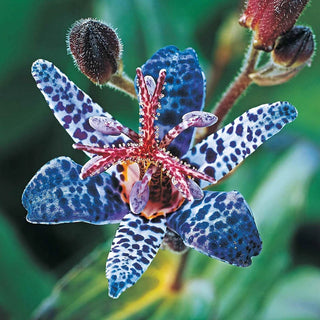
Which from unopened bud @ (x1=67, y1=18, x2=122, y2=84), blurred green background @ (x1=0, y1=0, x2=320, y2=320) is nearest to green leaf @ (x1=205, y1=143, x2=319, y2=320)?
blurred green background @ (x1=0, y1=0, x2=320, y2=320)

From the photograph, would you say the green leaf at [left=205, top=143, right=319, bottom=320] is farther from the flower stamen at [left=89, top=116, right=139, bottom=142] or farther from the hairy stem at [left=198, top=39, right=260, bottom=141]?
the flower stamen at [left=89, top=116, right=139, bottom=142]

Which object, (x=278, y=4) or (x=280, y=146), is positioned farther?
(x=280, y=146)

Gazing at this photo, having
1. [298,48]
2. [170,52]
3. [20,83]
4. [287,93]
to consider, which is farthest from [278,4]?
[20,83]

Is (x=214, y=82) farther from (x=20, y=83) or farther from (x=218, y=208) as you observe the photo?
(x=218, y=208)

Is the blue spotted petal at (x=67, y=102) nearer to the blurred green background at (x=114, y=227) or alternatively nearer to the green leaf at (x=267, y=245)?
the blurred green background at (x=114, y=227)

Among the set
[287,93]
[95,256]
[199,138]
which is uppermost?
[199,138]

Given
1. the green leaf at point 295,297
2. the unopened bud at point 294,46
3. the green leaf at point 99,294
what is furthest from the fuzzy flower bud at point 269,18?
the green leaf at point 295,297
